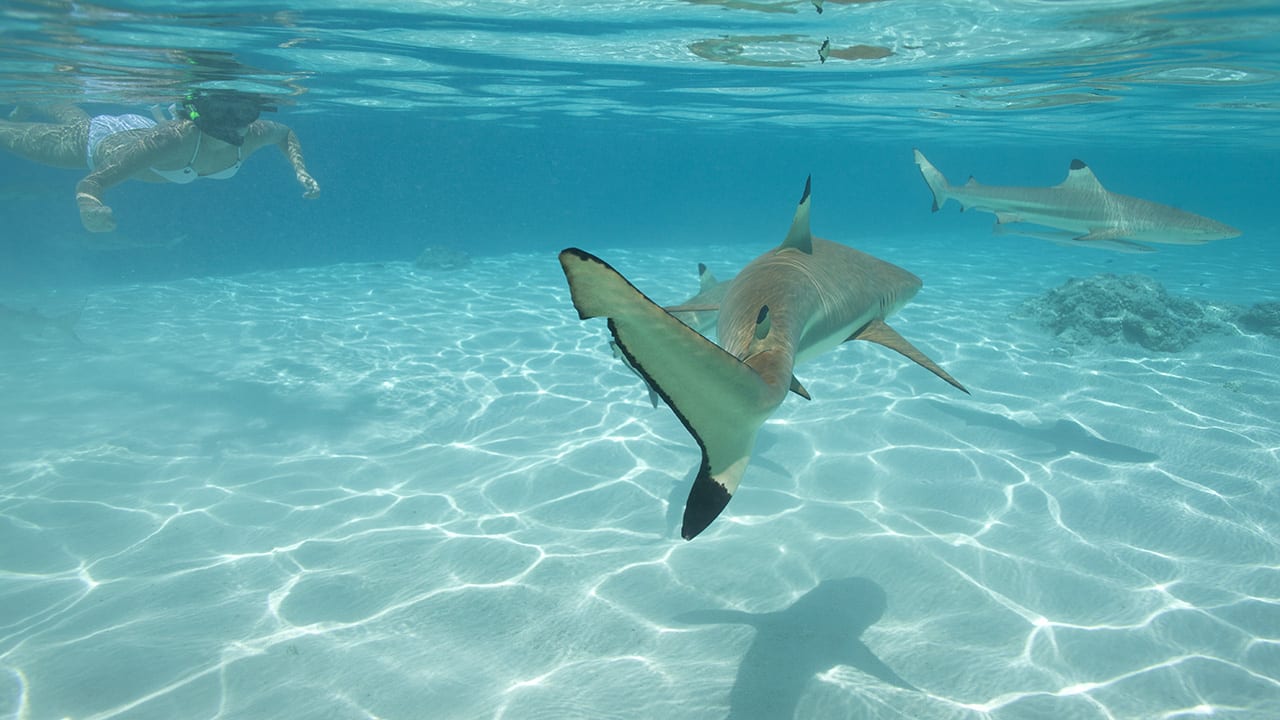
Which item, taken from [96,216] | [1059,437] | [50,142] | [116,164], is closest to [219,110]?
[116,164]

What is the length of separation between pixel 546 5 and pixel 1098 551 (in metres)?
13.1

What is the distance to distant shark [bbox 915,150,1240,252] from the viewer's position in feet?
25.3

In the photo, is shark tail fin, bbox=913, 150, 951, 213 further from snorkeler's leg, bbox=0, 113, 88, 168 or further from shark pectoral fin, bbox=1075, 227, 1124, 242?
snorkeler's leg, bbox=0, 113, 88, 168

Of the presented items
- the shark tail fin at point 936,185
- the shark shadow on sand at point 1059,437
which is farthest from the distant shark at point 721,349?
the shark shadow on sand at point 1059,437

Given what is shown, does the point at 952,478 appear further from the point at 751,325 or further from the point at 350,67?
the point at 350,67

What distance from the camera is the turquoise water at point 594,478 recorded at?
14.2 ft

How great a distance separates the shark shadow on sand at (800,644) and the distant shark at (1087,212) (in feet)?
16.6

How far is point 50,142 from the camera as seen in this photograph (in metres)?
9.59

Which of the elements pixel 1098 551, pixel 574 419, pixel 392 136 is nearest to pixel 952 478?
pixel 1098 551

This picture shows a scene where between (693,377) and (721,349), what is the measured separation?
11 centimetres

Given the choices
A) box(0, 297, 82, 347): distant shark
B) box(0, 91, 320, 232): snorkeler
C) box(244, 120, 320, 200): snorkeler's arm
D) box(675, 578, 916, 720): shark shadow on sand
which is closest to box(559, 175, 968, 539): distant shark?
box(675, 578, 916, 720): shark shadow on sand

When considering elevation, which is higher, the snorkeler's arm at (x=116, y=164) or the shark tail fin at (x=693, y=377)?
the shark tail fin at (x=693, y=377)

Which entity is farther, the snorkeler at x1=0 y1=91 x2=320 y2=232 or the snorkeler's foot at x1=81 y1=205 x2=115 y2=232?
the snorkeler at x1=0 y1=91 x2=320 y2=232

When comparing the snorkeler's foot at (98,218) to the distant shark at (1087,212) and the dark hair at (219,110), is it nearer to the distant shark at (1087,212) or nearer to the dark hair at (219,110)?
the dark hair at (219,110)
